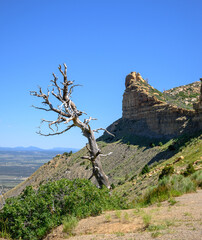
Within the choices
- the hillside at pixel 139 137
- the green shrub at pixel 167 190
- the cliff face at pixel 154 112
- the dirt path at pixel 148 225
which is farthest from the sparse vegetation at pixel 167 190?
the cliff face at pixel 154 112

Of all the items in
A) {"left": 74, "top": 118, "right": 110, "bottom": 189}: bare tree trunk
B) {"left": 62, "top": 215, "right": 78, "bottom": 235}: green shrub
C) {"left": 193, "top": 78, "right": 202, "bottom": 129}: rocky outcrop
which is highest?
{"left": 193, "top": 78, "right": 202, "bottom": 129}: rocky outcrop

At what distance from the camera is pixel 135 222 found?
7.73 m

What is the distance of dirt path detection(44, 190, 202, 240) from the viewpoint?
638 cm

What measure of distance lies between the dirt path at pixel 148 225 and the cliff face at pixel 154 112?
3621 centimetres

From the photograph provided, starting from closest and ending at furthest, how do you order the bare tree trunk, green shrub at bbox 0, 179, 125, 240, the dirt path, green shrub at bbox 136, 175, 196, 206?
1. the dirt path
2. green shrub at bbox 0, 179, 125, 240
3. green shrub at bbox 136, 175, 196, 206
4. the bare tree trunk

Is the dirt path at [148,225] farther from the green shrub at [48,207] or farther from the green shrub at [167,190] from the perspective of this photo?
the green shrub at [167,190]

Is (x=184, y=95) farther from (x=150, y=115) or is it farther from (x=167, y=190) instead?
(x=167, y=190)

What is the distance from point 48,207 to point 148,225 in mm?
3334

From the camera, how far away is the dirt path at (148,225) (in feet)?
20.9

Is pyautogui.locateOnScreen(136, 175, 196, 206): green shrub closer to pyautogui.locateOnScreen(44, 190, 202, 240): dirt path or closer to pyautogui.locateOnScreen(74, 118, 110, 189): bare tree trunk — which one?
pyautogui.locateOnScreen(44, 190, 202, 240): dirt path

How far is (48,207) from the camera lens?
8930 mm

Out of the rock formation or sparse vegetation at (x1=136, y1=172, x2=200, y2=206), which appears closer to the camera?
sparse vegetation at (x1=136, y1=172, x2=200, y2=206)

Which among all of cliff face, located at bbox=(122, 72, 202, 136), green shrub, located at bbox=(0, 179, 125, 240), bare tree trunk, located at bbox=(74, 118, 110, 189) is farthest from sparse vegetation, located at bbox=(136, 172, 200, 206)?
cliff face, located at bbox=(122, 72, 202, 136)

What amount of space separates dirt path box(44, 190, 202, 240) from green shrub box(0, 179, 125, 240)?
1.16ft
